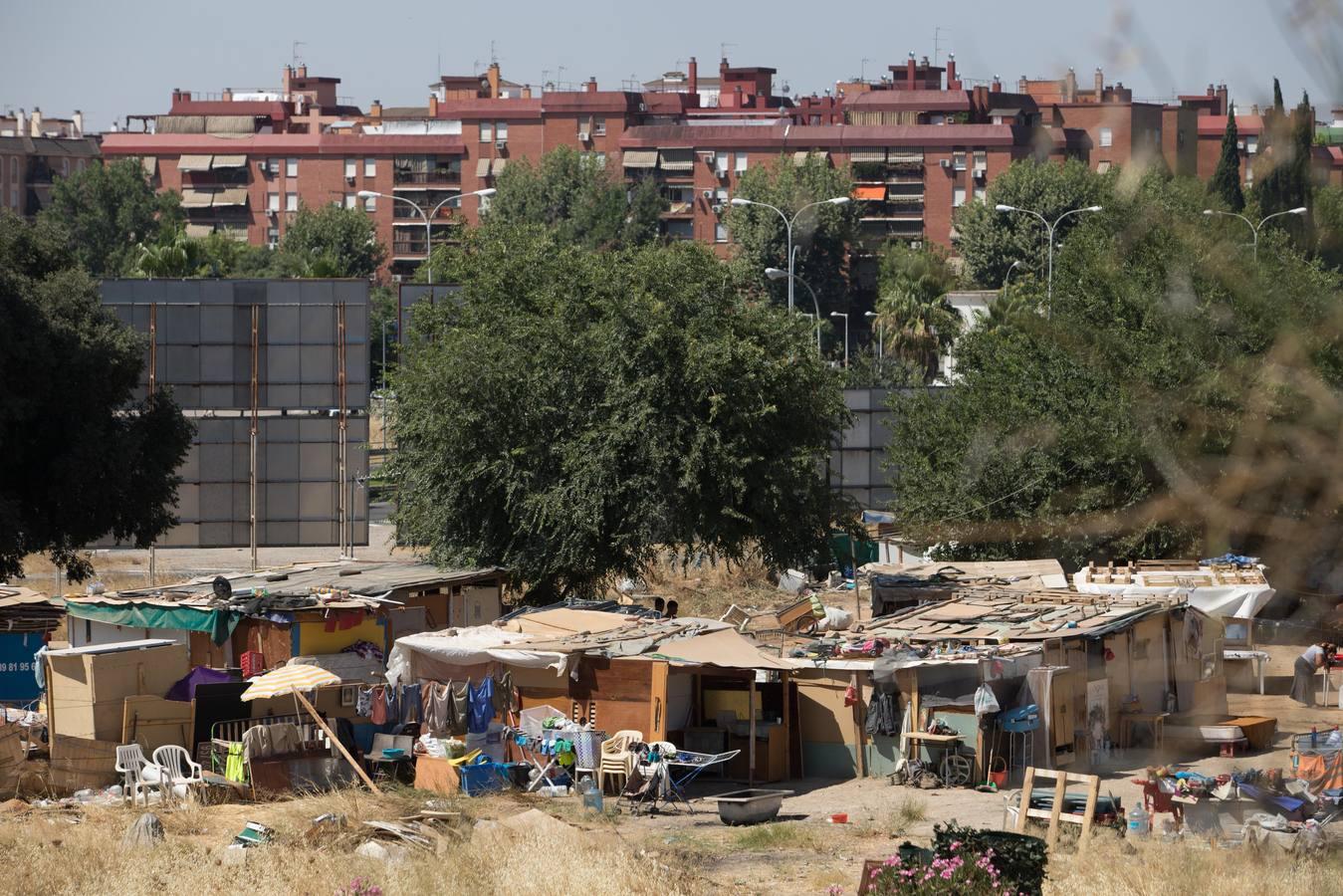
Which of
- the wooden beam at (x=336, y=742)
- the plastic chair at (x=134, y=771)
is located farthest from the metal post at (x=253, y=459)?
the plastic chair at (x=134, y=771)

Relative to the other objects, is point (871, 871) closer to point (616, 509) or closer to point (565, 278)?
point (616, 509)

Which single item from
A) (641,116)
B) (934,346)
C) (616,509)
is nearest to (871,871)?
(616,509)

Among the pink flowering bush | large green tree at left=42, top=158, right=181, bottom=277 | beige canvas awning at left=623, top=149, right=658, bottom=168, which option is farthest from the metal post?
beige canvas awning at left=623, top=149, right=658, bottom=168

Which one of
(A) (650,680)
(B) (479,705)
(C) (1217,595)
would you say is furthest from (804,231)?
(A) (650,680)

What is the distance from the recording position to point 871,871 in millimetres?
12016

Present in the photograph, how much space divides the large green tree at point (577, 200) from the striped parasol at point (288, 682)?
79.0 m

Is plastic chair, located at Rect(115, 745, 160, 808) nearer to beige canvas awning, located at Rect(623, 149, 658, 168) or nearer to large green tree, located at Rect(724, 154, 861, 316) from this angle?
large green tree, located at Rect(724, 154, 861, 316)

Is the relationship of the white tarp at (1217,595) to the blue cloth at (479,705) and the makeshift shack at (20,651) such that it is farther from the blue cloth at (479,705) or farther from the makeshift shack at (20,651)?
the makeshift shack at (20,651)

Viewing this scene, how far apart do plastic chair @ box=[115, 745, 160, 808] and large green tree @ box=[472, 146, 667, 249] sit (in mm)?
80100

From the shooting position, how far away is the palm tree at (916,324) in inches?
2466

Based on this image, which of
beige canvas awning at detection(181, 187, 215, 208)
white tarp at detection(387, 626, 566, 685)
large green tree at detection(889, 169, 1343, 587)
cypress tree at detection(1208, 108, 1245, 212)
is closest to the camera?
large green tree at detection(889, 169, 1343, 587)

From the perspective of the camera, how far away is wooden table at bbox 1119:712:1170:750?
1916 cm

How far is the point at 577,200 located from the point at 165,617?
8100 cm

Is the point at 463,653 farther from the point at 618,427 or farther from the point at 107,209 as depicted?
the point at 107,209
